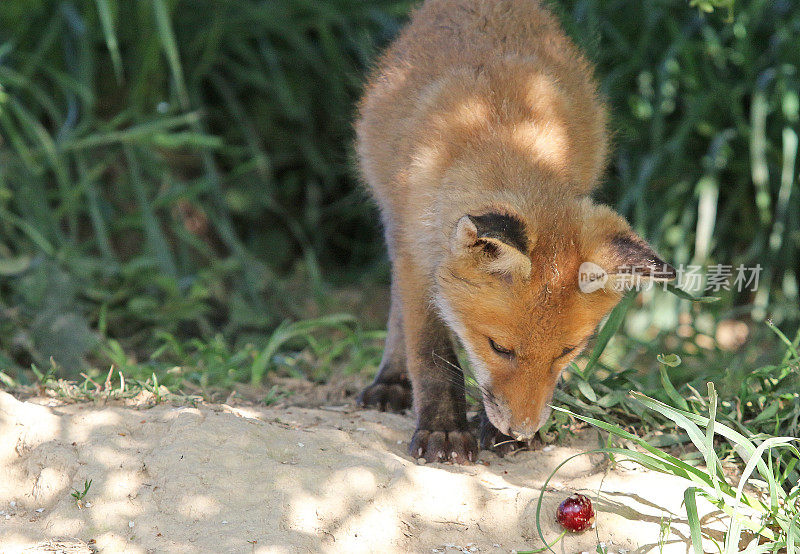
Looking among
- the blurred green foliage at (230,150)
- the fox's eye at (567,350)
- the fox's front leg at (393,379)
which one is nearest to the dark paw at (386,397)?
the fox's front leg at (393,379)

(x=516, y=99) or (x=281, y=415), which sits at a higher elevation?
(x=516, y=99)

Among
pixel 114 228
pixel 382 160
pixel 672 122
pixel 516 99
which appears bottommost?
pixel 114 228

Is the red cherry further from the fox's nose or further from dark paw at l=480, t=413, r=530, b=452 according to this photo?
dark paw at l=480, t=413, r=530, b=452

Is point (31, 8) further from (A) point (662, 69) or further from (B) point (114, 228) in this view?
(A) point (662, 69)

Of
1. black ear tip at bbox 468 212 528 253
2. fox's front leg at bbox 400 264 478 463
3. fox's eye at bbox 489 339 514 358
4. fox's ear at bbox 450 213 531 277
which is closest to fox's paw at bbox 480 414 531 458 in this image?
fox's front leg at bbox 400 264 478 463

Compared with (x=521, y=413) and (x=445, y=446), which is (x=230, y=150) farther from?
(x=521, y=413)

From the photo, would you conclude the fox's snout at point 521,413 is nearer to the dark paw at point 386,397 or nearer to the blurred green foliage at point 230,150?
the dark paw at point 386,397

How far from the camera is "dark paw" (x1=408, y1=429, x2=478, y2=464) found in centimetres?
316

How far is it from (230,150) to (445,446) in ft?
12.4

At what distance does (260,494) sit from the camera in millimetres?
2623

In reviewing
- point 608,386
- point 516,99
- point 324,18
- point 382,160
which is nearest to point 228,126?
point 324,18

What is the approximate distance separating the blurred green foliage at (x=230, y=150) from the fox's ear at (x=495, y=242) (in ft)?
6.54

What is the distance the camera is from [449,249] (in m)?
2.96

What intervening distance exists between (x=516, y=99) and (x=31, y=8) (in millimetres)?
3721
